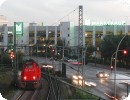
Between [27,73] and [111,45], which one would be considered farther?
[111,45]

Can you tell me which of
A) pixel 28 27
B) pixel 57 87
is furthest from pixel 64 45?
pixel 57 87

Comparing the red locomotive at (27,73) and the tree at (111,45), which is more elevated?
the tree at (111,45)

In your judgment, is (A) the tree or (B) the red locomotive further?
(A) the tree

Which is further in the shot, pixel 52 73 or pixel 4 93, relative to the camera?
pixel 52 73

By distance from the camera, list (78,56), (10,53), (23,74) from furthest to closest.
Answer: (78,56), (10,53), (23,74)

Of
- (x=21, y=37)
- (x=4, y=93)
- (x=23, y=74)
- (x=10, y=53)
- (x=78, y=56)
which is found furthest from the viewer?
(x=78, y=56)

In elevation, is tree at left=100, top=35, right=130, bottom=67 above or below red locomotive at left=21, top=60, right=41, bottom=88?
above

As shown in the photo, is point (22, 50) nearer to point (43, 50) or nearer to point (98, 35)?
point (43, 50)

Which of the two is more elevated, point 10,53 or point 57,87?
point 10,53

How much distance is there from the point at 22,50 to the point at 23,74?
23 centimetres

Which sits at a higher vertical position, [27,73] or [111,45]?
[111,45]

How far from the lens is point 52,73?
4133 mm

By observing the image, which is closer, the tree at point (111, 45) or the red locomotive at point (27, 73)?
the red locomotive at point (27, 73)

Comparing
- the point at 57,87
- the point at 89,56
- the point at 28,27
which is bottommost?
the point at 57,87
